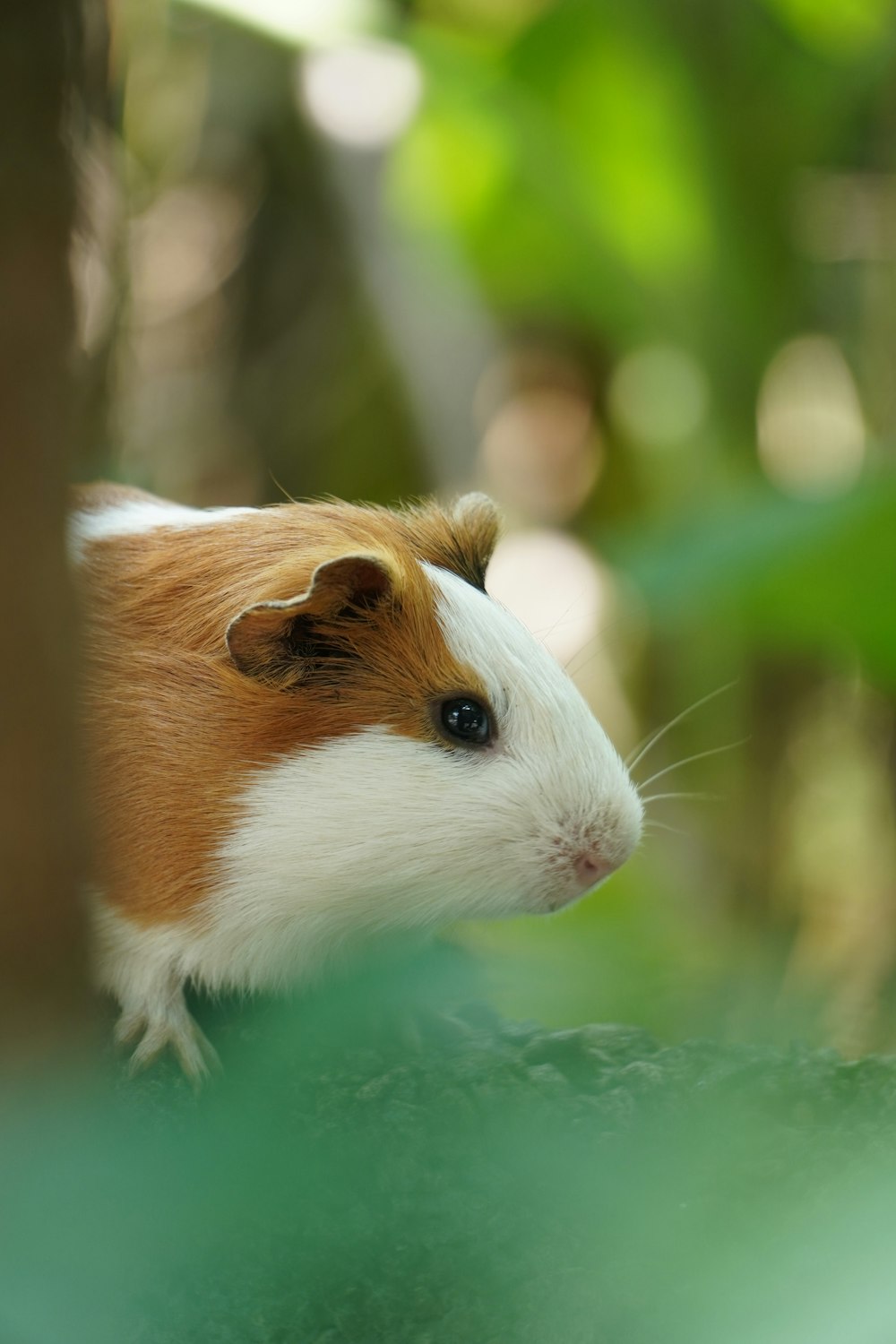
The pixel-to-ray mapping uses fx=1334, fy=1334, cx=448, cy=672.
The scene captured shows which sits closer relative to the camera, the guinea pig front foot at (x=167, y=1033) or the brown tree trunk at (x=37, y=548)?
the brown tree trunk at (x=37, y=548)

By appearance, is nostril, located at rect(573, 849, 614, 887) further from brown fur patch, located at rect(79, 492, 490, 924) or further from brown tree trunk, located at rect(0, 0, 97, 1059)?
brown tree trunk, located at rect(0, 0, 97, 1059)

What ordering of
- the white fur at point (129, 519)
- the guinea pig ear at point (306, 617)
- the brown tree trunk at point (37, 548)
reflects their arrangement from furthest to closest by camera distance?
Result: 1. the white fur at point (129, 519)
2. the guinea pig ear at point (306, 617)
3. the brown tree trunk at point (37, 548)

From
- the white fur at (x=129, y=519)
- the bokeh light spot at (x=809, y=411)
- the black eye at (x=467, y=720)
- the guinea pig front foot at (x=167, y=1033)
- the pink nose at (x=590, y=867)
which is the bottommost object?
the guinea pig front foot at (x=167, y=1033)

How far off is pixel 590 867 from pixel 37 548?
1.82 ft

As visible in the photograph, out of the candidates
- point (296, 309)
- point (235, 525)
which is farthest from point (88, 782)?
point (296, 309)

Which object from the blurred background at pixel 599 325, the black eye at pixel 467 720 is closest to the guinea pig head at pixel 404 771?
the black eye at pixel 467 720

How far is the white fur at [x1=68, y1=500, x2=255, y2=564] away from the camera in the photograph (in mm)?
1170

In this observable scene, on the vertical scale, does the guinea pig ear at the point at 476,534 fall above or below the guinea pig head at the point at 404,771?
above

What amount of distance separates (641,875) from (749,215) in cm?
160

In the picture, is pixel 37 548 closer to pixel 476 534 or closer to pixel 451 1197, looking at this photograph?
pixel 451 1197

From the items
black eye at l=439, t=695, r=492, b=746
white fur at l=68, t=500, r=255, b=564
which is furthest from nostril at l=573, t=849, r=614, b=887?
white fur at l=68, t=500, r=255, b=564

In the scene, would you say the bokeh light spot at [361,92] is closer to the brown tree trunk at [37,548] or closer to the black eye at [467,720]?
the black eye at [467,720]

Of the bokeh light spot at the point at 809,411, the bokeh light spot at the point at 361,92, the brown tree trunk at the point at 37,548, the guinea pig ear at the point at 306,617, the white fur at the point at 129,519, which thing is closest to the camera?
the brown tree trunk at the point at 37,548

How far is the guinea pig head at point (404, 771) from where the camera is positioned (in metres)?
1.01
